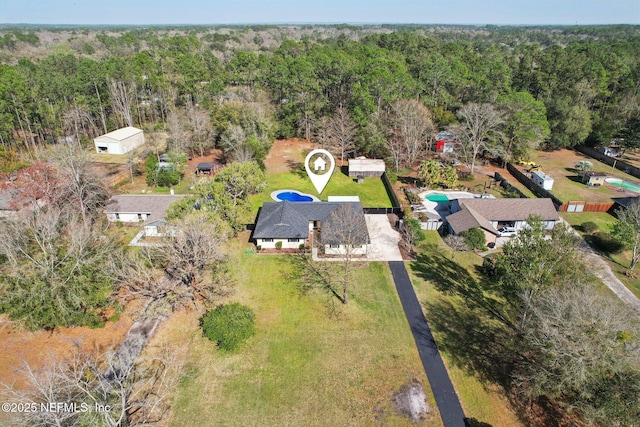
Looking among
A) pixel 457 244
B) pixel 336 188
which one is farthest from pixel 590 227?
pixel 336 188

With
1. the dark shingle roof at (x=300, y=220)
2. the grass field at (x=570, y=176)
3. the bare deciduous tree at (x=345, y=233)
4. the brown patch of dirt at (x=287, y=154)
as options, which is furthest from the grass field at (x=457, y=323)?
the brown patch of dirt at (x=287, y=154)

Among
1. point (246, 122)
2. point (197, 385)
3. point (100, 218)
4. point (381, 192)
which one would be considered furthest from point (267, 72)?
point (197, 385)

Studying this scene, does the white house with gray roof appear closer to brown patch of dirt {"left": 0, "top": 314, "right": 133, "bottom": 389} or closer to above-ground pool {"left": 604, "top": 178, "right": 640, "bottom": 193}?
brown patch of dirt {"left": 0, "top": 314, "right": 133, "bottom": 389}

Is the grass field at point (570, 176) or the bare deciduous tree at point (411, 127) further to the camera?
the bare deciduous tree at point (411, 127)

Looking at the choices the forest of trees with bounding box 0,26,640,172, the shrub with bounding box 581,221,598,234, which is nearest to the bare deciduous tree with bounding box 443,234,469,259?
the shrub with bounding box 581,221,598,234

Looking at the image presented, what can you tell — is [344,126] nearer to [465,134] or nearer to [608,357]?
[465,134]

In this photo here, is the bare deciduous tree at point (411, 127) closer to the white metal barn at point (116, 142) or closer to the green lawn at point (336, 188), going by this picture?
the green lawn at point (336, 188)

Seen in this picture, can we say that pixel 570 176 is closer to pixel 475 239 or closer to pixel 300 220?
pixel 475 239
